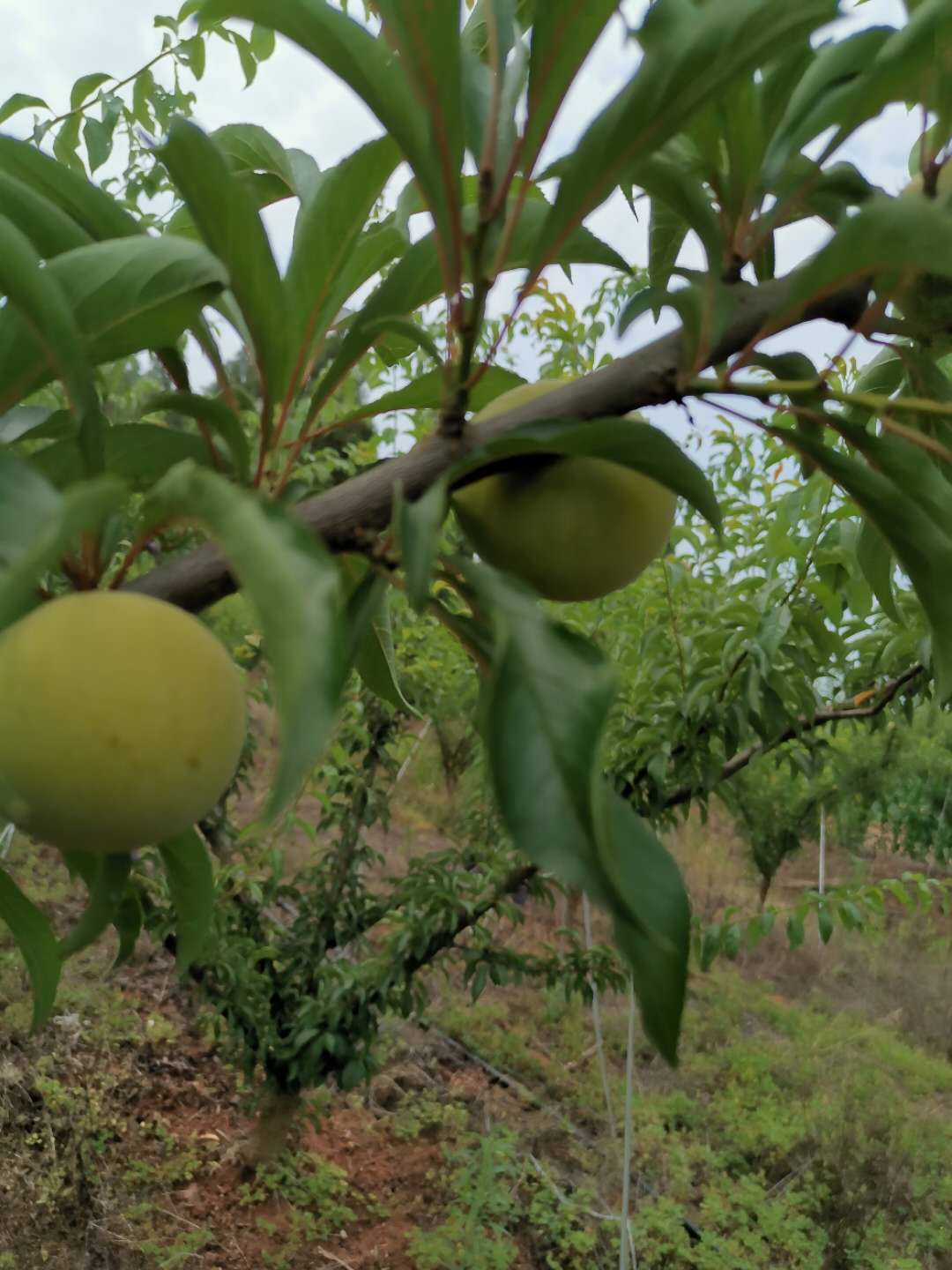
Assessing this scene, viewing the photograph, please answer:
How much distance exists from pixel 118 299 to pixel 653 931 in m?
0.33

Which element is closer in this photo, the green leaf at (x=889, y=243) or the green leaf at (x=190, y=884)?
the green leaf at (x=889, y=243)

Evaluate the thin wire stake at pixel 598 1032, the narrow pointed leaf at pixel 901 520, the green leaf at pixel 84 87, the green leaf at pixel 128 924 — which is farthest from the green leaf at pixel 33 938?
the thin wire stake at pixel 598 1032

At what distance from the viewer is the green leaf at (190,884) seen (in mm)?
563

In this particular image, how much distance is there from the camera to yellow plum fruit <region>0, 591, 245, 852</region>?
35cm

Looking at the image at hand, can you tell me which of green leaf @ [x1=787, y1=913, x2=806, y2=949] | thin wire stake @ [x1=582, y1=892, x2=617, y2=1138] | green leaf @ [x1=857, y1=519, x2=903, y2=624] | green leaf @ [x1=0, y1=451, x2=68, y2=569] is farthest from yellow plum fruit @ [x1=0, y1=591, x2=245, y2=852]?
thin wire stake @ [x1=582, y1=892, x2=617, y2=1138]

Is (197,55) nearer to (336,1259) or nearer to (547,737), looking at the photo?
(547,737)

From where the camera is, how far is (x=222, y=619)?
349cm

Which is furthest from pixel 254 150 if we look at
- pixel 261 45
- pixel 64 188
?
pixel 261 45

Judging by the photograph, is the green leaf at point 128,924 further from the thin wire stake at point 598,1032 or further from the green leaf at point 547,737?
the thin wire stake at point 598,1032

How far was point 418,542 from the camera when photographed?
32cm

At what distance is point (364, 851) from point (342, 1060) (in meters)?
0.48

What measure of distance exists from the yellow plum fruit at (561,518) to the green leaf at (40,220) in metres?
0.21

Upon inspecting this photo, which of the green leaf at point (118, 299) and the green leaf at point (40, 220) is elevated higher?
the green leaf at point (40, 220)

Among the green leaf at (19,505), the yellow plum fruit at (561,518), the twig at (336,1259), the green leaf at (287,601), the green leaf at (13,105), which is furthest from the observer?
the twig at (336,1259)
